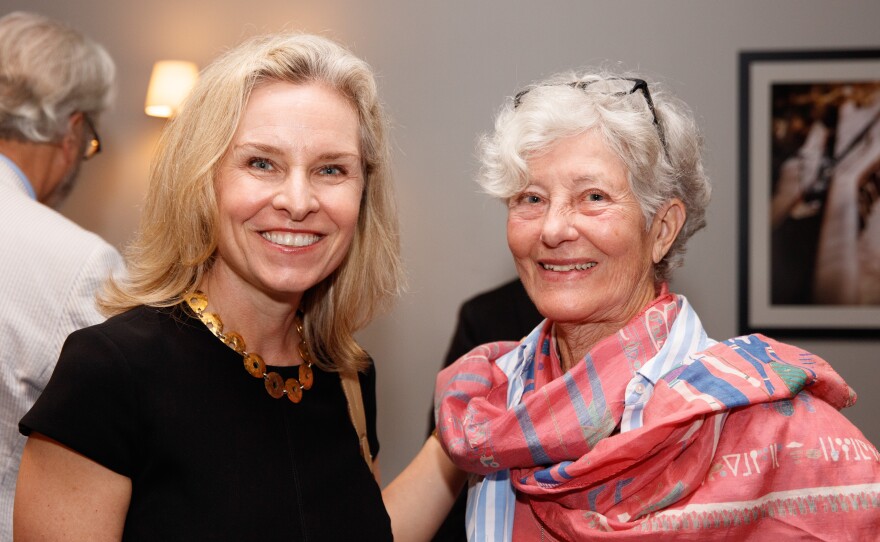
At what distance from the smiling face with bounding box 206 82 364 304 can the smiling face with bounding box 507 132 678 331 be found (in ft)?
1.10

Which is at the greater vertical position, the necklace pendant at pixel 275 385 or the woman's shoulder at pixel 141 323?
the woman's shoulder at pixel 141 323

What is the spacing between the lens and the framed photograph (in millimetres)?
3752

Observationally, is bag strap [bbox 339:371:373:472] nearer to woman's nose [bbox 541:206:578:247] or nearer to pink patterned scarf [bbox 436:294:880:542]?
pink patterned scarf [bbox 436:294:880:542]

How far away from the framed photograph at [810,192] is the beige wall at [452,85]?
83 mm

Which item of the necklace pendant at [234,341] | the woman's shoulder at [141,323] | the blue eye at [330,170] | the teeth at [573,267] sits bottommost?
the necklace pendant at [234,341]

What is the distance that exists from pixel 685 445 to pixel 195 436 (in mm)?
805

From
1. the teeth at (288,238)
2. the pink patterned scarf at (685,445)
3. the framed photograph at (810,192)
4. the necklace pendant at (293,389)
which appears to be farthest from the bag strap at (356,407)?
the framed photograph at (810,192)

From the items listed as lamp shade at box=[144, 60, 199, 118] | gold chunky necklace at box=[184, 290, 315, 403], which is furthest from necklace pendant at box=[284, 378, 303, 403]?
lamp shade at box=[144, 60, 199, 118]

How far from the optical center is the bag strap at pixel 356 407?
5.77 feet

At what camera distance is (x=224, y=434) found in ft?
4.91

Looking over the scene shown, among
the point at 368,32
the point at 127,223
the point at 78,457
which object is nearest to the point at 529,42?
the point at 368,32

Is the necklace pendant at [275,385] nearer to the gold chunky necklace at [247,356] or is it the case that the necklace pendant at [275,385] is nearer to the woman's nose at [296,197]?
the gold chunky necklace at [247,356]

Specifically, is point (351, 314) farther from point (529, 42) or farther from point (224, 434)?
point (529, 42)

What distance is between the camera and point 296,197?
4.89 ft
